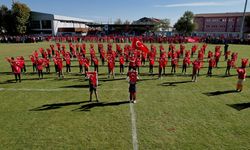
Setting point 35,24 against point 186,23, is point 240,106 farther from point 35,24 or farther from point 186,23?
point 186,23

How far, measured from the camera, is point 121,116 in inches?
388

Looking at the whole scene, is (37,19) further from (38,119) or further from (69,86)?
(38,119)

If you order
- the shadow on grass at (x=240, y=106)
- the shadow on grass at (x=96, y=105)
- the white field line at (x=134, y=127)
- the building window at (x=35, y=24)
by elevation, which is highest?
the building window at (x=35, y=24)

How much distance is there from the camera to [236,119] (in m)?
9.49

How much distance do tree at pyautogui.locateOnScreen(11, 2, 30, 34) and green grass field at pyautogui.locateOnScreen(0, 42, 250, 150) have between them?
55.2 metres

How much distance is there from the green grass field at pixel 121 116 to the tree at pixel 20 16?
55.2 meters

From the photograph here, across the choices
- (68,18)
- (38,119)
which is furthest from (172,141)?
(68,18)

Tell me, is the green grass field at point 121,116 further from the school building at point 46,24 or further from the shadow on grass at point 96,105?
the school building at point 46,24

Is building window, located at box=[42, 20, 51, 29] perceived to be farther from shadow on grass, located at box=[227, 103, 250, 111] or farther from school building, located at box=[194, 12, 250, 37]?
shadow on grass, located at box=[227, 103, 250, 111]

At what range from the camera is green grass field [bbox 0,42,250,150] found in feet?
25.4

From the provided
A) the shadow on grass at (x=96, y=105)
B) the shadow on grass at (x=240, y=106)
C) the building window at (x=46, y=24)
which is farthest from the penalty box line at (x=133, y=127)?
the building window at (x=46, y=24)

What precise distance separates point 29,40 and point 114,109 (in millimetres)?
48507

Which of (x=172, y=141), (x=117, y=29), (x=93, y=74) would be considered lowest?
(x=172, y=141)

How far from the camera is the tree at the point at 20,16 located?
63781mm
